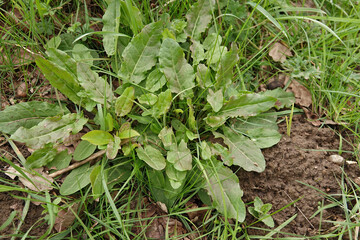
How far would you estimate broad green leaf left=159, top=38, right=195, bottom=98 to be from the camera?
2.03 metres

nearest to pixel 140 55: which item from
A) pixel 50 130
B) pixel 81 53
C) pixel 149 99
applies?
pixel 149 99

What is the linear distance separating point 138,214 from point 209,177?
520mm

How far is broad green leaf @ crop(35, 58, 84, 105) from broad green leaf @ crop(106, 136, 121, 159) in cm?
39

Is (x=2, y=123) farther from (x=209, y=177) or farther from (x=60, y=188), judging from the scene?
(x=209, y=177)

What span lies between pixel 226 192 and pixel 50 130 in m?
1.22

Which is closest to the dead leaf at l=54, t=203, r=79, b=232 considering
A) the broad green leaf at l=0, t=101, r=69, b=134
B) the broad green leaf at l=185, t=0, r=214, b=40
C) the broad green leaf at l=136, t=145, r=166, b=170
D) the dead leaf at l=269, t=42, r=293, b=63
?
the broad green leaf at l=136, t=145, r=166, b=170

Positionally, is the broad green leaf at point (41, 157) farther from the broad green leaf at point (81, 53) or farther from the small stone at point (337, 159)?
the small stone at point (337, 159)

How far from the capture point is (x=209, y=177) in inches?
76.7

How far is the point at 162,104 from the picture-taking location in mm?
1938

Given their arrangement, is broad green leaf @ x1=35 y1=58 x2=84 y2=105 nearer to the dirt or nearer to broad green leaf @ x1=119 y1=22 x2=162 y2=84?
broad green leaf @ x1=119 y1=22 x2=162 y2=84

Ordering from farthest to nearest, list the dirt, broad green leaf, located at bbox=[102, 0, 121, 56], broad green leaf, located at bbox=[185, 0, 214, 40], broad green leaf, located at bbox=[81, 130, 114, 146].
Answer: broad green leaf, located at bbox=[185, 0, 214, 40]
broad green leaf, located at bbox=[102, 0, 121, 56]
the dirt
broad green leaf, located at bbox=[81, 130, 114, 146]

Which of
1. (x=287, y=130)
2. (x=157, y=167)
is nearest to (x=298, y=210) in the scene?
(x=287, y=130)

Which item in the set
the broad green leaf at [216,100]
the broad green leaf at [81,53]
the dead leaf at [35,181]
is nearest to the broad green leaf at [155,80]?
the broad green leaf at [216,100]

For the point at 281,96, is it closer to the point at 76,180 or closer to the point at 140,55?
the point at 140,55
